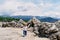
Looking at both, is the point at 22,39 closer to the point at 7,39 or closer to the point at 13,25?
the point at 7,39

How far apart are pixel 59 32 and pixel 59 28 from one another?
1.32 m

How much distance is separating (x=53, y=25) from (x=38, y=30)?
275 centimetres

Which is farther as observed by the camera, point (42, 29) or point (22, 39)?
point (42, 29)

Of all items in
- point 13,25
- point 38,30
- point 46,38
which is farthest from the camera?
point 13,25

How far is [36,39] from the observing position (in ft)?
91.2

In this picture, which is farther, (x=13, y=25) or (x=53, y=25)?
(x=13, y=25)

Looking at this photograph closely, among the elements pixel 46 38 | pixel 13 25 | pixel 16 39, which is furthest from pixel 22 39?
pixel 13 25

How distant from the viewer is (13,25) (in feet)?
135

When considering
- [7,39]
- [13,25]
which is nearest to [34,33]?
[7,39]

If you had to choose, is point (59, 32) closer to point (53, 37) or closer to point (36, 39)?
point (53, 37)

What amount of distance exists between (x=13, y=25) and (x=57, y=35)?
15786 millimetres

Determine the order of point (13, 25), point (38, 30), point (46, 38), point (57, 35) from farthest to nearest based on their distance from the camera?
point (13, 25) → point (38, 30) → point (46, 38) → point (57, 35)

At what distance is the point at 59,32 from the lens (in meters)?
26.5

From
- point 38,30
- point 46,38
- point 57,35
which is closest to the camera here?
point 57,35
